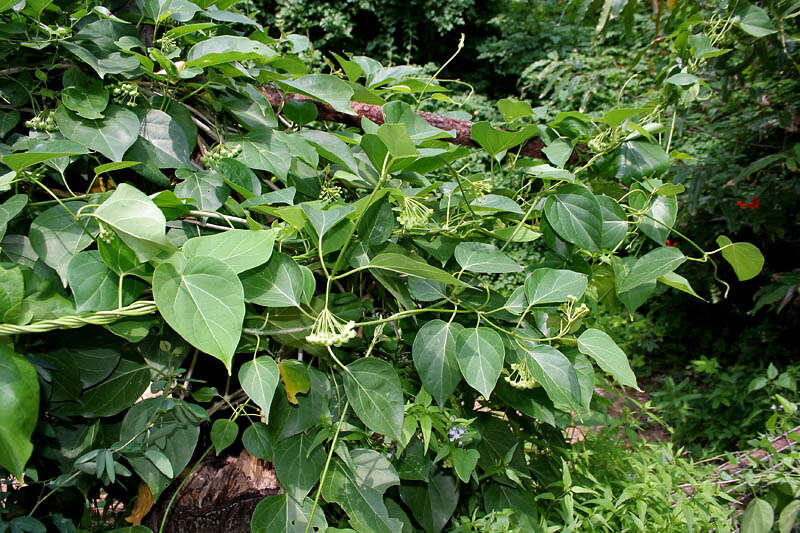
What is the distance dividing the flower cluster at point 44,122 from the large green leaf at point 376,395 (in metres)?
0.55

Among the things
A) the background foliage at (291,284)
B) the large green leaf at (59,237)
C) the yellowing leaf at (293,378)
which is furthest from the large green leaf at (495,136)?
the large green leaf at (59,237)

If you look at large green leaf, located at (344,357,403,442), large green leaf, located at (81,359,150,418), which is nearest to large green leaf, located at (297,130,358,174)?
large green leaf, located at (344,357,403,442)

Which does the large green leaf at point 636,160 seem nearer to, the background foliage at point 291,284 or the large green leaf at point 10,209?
the background foliage at point 291,284

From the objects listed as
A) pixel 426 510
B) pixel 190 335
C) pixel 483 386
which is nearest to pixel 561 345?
pixel 483 386

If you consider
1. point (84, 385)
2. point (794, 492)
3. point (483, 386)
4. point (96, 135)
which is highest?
point (96, 135)

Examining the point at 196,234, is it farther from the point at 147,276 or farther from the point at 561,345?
the point at 561,345

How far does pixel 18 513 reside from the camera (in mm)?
658

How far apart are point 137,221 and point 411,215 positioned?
37 cm

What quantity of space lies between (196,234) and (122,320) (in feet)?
0.55

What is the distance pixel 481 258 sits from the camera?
2.44 feet

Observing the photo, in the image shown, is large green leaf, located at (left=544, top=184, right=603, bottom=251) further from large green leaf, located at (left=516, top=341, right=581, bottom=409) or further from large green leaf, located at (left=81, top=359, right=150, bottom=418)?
large green leaf, located at (left=81, top=359, right=150, bottom=418)

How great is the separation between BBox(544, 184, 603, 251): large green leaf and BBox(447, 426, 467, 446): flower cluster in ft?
1.17

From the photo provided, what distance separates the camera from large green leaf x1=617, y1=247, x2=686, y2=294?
78 centimetres

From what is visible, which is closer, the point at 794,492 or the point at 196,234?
the point at 196,234
